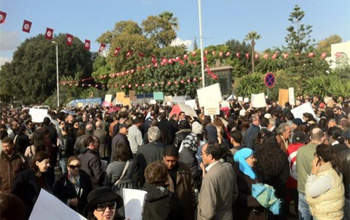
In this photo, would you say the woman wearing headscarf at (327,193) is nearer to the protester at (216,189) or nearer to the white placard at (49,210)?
the protester at (216,189)

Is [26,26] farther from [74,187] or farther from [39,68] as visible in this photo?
[39,68]

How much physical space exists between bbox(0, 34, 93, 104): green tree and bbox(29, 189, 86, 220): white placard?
57.2 m

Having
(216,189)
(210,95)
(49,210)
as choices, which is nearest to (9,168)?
(216,189)

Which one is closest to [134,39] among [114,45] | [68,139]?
[114,45]

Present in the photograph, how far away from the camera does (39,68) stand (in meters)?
59.7

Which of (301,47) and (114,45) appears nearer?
(301,47)

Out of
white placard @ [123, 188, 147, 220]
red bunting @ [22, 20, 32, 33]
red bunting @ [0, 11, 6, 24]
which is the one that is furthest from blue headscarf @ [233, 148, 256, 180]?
red bunting @ [22, 20, 32, 33]

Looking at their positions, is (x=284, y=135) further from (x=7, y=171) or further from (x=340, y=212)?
(x=7, y=171)

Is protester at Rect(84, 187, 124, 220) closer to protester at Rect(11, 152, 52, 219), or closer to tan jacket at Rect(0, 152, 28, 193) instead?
protester at Rect(11, 152, 52, 219)

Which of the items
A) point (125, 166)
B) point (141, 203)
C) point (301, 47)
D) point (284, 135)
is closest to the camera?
point (141, 203)

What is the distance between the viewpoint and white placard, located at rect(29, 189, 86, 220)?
87.7 inches

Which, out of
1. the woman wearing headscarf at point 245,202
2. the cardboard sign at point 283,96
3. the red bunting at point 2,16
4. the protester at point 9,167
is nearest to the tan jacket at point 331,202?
the woman wearing headscarf at point 245,202

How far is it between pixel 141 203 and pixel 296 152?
361 cm

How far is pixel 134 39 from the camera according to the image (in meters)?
49.6
